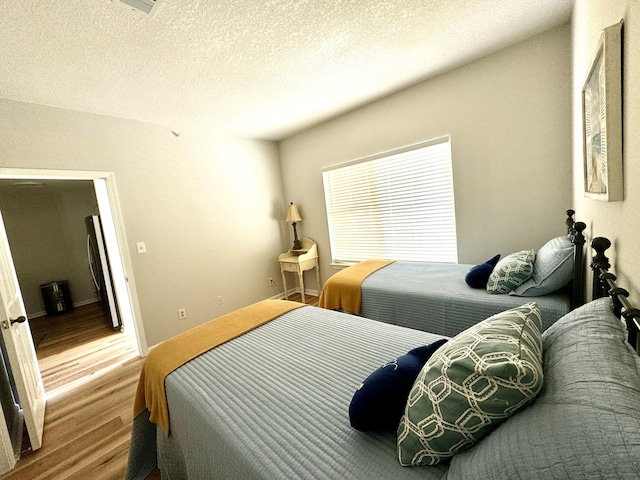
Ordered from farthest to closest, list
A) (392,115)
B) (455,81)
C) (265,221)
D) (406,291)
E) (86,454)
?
(265,221), (392,115), (455,81), (406,291), (86,454)

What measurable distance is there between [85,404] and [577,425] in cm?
318

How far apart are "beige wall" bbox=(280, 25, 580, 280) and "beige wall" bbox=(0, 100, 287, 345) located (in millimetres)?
2012

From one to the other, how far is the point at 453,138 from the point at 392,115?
761mm

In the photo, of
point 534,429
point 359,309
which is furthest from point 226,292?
point 534,429

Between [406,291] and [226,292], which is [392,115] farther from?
[226,292]

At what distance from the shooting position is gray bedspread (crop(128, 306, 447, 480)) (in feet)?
2.74

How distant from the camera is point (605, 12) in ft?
3.46

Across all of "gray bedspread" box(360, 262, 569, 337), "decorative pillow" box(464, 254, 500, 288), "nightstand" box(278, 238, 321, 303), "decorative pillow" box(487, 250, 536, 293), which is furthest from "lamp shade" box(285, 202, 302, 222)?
"decorative pillow" box(487, 250, 536, 293)

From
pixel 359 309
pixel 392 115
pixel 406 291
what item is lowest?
pixel 359 309

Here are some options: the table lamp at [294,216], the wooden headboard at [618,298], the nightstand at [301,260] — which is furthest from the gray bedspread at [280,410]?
the table lamp at [294,216]

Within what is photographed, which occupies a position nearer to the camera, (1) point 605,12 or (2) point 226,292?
(1) point 605,12

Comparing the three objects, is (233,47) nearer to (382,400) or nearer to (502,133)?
(382,400)

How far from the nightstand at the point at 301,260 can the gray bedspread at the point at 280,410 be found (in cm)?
220

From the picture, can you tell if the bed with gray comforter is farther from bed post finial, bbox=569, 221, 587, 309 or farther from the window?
the window
